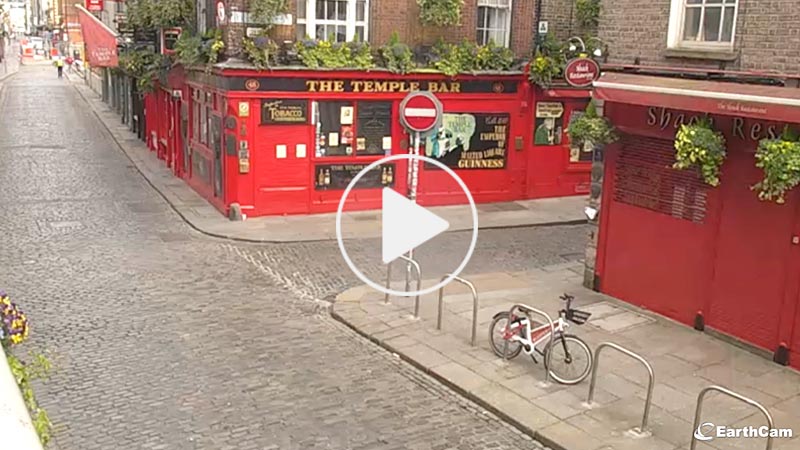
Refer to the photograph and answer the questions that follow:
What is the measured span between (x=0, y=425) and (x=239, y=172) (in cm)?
1446

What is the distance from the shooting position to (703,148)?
9.58m

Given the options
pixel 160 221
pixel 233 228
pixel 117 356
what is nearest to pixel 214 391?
pixel 117 356

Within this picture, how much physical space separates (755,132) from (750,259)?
1.56 m

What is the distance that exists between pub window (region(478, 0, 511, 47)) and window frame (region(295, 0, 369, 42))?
3.14 m

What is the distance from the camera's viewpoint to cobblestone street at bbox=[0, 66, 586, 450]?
301 inches

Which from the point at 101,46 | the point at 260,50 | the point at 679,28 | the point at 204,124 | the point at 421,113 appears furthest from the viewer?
the point at 101,46

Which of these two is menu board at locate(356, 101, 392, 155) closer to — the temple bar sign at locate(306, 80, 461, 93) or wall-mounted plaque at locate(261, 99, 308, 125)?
the temple bar sign at locate(306, 80, 461, 93)

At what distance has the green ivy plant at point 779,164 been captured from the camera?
8.46 m

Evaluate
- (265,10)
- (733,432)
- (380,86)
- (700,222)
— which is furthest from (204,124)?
(733,432)

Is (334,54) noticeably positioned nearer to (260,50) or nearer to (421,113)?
(260,50)

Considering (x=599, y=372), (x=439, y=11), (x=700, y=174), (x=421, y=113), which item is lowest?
(x=599, y=372)

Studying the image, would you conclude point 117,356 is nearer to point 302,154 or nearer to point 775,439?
point 775,439

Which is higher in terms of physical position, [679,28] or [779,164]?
[679,28]

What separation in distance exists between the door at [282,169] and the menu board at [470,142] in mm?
3158
